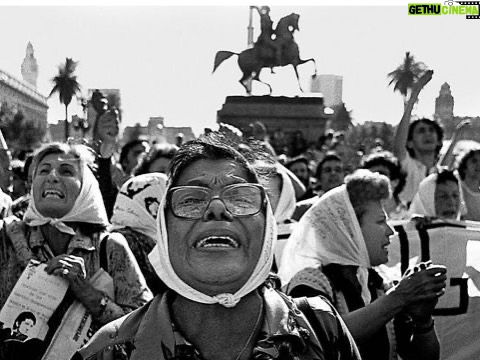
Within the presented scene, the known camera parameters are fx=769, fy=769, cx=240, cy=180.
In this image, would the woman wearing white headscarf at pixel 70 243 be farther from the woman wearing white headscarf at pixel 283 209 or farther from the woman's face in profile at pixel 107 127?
the woman's face in profile at pixel 107 127

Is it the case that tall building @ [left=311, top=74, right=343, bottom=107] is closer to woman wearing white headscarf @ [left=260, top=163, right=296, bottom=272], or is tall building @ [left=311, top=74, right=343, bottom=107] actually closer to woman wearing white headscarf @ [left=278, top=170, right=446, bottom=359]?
woman wearing white headscarf @ [left=260, top=163, right=296, bottom=272]

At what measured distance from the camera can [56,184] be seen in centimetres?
306

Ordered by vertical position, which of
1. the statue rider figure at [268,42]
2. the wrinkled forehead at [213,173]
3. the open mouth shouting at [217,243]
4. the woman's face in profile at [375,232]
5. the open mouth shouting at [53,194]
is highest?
the statue rider figure at [268,42]

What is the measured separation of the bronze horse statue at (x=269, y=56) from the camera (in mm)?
22500

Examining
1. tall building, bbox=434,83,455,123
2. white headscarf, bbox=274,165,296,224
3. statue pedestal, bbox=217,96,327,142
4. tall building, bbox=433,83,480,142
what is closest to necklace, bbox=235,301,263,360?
white headscarf, bbox=274,165,296,224

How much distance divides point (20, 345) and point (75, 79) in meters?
70.1

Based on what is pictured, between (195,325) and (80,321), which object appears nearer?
(195,325)

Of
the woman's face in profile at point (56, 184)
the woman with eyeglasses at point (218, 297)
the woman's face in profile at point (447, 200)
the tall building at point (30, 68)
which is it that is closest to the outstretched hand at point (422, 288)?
the woman with eyeglasses at point (218, 297)

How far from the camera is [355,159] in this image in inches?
406

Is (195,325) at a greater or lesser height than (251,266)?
lesser

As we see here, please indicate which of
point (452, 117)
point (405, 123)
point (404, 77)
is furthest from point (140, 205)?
point (404, 77)

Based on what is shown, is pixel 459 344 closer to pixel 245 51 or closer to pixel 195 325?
pixel 195 325

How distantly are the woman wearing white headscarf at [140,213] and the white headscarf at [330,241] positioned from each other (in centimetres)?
89

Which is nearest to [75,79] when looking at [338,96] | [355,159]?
[338,96]
